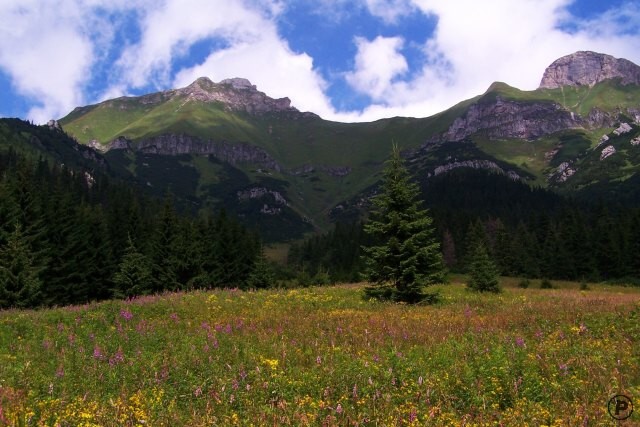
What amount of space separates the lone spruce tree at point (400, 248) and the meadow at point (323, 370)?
686 centimetres

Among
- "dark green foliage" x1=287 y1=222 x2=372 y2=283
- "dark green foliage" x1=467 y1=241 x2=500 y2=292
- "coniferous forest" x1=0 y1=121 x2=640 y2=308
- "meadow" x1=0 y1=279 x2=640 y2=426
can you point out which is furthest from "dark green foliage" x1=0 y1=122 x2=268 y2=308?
"dark green foliage" x1=287 y1=222 x2=372 y2=283

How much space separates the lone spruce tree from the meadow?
6.86 m

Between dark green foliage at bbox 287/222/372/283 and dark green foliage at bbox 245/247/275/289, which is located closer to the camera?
dark green foliage at bbox 245/247/275/289

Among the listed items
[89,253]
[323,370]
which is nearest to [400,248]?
[323,370]

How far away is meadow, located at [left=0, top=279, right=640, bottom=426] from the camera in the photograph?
555 cm

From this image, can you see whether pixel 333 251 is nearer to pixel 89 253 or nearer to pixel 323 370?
pixel 89 253

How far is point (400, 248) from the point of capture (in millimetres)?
20469

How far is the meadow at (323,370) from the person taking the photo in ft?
18.2

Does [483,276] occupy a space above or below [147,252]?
below

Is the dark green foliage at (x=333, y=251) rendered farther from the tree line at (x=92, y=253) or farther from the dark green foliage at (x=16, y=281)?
the dark green foliage at (x=16, y=281)

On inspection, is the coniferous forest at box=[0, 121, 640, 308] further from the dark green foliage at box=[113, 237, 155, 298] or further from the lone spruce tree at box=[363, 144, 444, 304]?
the lone spruce tree at box=[363, 144, 444, 304]

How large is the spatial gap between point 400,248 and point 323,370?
13.5 m

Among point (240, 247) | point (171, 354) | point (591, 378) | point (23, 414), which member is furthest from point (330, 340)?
point (240, 247)

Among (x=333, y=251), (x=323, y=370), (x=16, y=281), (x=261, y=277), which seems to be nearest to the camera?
(x=323, y=370)
